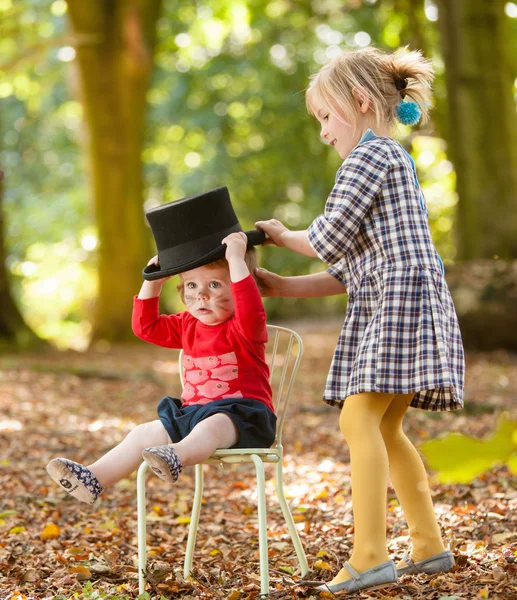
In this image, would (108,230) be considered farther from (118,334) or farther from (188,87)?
(188,87)

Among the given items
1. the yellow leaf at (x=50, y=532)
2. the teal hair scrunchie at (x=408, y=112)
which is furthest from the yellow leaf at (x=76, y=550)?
the teal hair scrunchie at (x=408, y=112)

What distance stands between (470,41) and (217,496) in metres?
7.33

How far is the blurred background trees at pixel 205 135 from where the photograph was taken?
32.1ft

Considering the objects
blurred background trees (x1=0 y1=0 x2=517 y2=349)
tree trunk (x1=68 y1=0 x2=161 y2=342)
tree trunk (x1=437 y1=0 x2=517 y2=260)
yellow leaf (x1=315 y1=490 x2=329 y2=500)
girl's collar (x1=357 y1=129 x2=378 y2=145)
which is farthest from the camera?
tree trunk (x1=68 y1=0 x2=161 y2=342)

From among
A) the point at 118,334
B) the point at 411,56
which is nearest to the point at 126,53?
the point at 118,334

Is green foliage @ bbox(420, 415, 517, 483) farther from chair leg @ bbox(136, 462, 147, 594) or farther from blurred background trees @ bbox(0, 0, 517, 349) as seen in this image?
blurred background trees @ bbox(0, 0, 517, 349)

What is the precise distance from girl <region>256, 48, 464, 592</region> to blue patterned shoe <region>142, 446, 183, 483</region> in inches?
22.5

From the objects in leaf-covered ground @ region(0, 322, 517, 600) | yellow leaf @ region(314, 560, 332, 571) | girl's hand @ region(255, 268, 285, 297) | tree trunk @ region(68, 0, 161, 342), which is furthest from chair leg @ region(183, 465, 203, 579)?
tree trunk @ region(68, 0, 161, 342)

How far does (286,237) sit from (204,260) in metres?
0.30

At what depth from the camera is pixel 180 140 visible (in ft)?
61.9

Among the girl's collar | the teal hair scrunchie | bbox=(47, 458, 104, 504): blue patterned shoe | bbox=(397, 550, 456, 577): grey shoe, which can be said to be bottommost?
bbox=(397, 550, 456, 577): grey shoe

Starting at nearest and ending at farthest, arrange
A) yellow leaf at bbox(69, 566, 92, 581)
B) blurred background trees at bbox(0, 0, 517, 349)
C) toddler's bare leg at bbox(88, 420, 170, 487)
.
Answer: toddler's bare leg at bbox(88, 420, 170, 487)
yellow leaf at bbox(69, 566, 92, 581)
blurred background trees at bbox(0, 0, 517, 349)

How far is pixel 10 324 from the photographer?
10.1m

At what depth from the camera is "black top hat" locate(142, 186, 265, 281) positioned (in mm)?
2777
